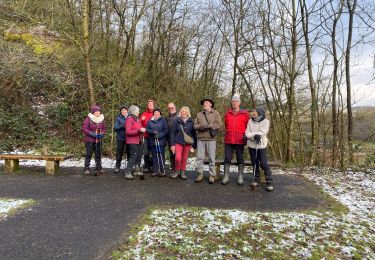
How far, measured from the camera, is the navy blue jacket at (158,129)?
329 inches

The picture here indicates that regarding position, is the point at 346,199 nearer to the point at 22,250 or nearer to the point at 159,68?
the point at 22,250

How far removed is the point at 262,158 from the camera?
756 centimetres

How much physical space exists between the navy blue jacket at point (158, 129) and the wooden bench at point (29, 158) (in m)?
2.29

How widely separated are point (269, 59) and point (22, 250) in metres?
11.9

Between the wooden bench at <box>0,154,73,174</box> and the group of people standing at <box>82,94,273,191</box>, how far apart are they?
2.81 ft

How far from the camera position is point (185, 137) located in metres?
8.14

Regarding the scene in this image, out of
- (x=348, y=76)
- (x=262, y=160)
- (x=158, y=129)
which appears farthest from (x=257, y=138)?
(x=348, y=76)

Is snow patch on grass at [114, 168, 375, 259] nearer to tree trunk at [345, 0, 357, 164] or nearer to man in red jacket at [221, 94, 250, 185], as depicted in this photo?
man in red jacket at [221, 94, 250, 185]


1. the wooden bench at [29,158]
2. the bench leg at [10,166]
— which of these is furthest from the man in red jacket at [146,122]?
the bench leg at [10,166]

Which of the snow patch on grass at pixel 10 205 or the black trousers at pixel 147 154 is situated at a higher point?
the black trousers at pixel 147 154

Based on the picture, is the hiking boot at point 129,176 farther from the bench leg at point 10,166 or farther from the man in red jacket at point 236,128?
the bench leg at point 10,166

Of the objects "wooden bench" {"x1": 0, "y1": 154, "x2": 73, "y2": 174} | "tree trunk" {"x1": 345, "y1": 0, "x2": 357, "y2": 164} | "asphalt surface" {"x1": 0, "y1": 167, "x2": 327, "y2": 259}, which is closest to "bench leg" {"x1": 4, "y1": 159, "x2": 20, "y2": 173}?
"wooden bench" {"x1": 0, "y1": 154, "x2": 73, "y2": 174}

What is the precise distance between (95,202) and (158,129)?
100 inches

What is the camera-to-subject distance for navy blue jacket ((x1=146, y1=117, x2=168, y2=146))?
329 inches
